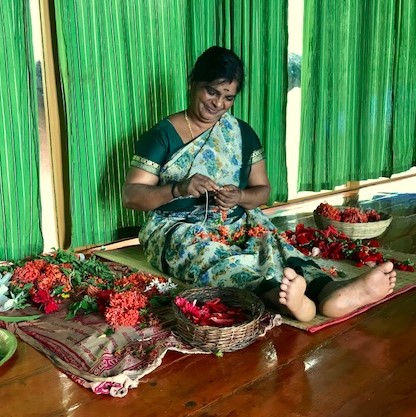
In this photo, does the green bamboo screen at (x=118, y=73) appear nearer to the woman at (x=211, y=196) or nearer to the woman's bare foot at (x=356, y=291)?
the woman at (x=211, y=196)

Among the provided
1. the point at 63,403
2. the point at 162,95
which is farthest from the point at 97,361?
the point at 162,95

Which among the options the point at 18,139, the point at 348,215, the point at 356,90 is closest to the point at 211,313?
the point at 18,139

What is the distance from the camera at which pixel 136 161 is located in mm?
2203

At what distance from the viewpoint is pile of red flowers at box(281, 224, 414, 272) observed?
2.35 metres

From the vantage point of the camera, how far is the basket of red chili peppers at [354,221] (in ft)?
8.99

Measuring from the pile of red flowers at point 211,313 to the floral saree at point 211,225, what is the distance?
0.75 ft

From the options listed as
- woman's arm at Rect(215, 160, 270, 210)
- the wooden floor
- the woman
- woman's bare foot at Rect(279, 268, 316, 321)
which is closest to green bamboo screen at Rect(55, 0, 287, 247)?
the woman

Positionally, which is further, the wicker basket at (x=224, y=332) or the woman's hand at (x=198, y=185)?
the woman's hand at (x=198, y=185)

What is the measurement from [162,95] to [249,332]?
1.65m

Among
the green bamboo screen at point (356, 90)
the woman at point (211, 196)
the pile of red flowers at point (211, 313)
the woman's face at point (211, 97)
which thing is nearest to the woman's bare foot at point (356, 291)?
the woman at point (211, 196)

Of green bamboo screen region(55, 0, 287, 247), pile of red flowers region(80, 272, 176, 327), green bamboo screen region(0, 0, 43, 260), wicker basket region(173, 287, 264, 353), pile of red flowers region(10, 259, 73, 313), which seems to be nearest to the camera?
wicker basket region(173, 287, 264, 353)

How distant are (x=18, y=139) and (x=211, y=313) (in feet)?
4.30

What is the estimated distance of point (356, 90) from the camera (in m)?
4.14

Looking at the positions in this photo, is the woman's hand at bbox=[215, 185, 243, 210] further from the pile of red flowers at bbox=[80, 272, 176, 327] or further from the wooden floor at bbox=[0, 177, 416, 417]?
the wooden floor at bbox=[0, 177, 416, 417]
